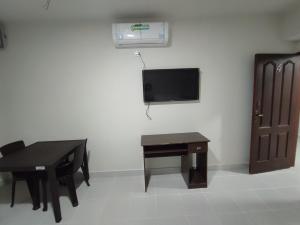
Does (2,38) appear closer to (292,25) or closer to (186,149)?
(186,149)

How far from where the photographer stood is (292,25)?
264cm

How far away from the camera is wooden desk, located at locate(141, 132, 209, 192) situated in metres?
2.53

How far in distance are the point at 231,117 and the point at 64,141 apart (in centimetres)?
266

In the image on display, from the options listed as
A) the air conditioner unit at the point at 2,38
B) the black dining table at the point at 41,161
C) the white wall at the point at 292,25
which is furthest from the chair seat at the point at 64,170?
the white wall at the point at 292,25

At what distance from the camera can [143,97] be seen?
2.86 metres

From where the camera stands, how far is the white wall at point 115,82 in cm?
274

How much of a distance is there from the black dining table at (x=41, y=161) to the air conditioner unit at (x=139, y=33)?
165 cm

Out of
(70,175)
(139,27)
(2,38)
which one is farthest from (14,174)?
(139,27)

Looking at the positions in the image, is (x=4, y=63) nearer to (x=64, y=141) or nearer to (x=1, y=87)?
(x=1, y=87)

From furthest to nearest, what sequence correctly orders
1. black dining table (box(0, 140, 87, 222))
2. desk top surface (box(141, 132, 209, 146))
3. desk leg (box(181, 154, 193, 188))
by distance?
desk leg (box(181, 154, 193, 188))
desk top surface (box(141, 132, 209, 146))
black dining table (box(0, 140, 87, 222))

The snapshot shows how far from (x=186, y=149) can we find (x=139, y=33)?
1732mm

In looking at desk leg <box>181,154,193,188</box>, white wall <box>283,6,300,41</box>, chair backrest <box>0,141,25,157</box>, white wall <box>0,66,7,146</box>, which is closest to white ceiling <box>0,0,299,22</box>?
white wall <box>283,6,300,41</box>

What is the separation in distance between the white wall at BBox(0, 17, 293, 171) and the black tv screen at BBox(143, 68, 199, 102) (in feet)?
0.40

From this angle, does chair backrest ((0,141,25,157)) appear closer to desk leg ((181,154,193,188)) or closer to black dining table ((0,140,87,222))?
black dining table ((0,140,87,222))
